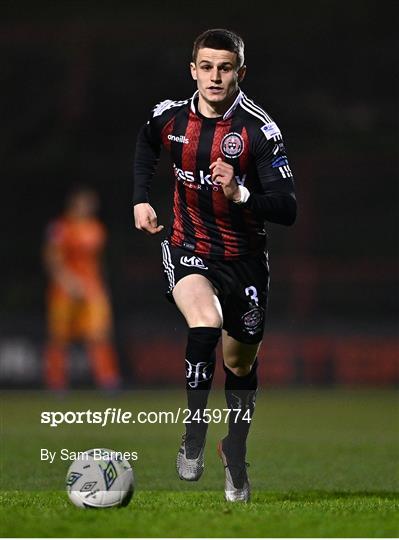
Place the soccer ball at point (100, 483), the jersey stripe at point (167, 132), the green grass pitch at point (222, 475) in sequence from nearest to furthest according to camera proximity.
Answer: the green grass pitch at point (222, 475)
the soccer ball at point (100, 483)
the jersey stripe at point (167, 132)

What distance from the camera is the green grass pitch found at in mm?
4832

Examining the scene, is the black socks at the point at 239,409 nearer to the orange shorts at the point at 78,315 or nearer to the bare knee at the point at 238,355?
the bare knee at the point at 238,355

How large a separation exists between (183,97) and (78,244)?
4.04 m

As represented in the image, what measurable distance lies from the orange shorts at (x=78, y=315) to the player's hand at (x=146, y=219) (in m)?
7.55

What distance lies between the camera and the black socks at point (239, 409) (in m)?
6.07

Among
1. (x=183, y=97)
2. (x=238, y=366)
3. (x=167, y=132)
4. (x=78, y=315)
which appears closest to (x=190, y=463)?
(x=238, y=366)

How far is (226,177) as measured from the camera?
5418 mm

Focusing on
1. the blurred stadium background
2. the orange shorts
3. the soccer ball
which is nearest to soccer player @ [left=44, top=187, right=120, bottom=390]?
the orange shorts

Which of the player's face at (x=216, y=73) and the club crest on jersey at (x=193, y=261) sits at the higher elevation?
the player's face at (x=216, y=73)

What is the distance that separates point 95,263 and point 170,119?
7.65 m

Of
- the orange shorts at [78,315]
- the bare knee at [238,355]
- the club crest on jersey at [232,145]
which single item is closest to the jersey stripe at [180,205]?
the club crest on jersey at [232,145]

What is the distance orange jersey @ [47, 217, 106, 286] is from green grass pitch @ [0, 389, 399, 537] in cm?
137

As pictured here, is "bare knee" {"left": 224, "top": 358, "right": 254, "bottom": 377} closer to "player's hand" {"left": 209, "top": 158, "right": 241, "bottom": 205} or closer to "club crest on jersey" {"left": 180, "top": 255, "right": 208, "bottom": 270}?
"club crest on jersey" {"left": 180, "top": 255, "right": 208, "bottom": 270}

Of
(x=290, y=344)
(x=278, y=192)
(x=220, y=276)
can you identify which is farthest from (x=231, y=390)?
(x=290, y=344)
